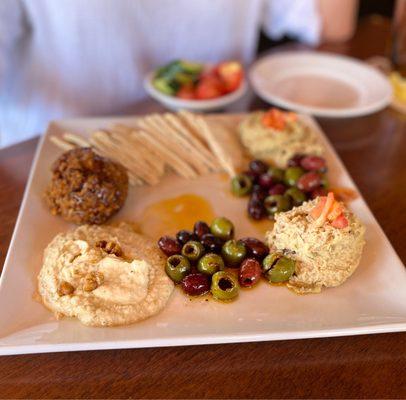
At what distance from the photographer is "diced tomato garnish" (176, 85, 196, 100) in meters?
1.98

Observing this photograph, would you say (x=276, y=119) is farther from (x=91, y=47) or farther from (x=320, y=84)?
(x=91, y=47)

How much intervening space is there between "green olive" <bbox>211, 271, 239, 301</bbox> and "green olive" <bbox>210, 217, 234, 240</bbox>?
7.3 inches

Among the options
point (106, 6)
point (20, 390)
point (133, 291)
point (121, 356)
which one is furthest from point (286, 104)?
point (20, 390)

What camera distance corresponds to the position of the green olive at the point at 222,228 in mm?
1332

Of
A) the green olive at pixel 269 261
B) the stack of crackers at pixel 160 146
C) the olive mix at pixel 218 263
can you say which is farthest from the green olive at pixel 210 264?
the stack of crackers at pixel 160 146

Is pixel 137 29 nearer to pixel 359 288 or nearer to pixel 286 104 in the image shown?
pixel 286 104

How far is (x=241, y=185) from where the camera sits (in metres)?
1.55

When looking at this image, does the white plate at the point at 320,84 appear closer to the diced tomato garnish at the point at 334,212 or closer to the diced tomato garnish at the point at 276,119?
the diced tomato garnish at the point at 276,119

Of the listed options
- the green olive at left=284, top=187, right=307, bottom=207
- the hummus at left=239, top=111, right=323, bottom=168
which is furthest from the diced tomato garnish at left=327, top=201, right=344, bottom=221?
the hummus at left=239, top=111, right=323, bottom=168

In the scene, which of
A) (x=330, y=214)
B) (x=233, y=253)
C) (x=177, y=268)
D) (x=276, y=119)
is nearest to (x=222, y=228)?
(x=233, y=253)

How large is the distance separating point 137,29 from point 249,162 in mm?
1036

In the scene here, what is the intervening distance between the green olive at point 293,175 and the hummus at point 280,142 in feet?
0.31

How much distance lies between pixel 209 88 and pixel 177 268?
107 cm

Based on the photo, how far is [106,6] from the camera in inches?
82.8
